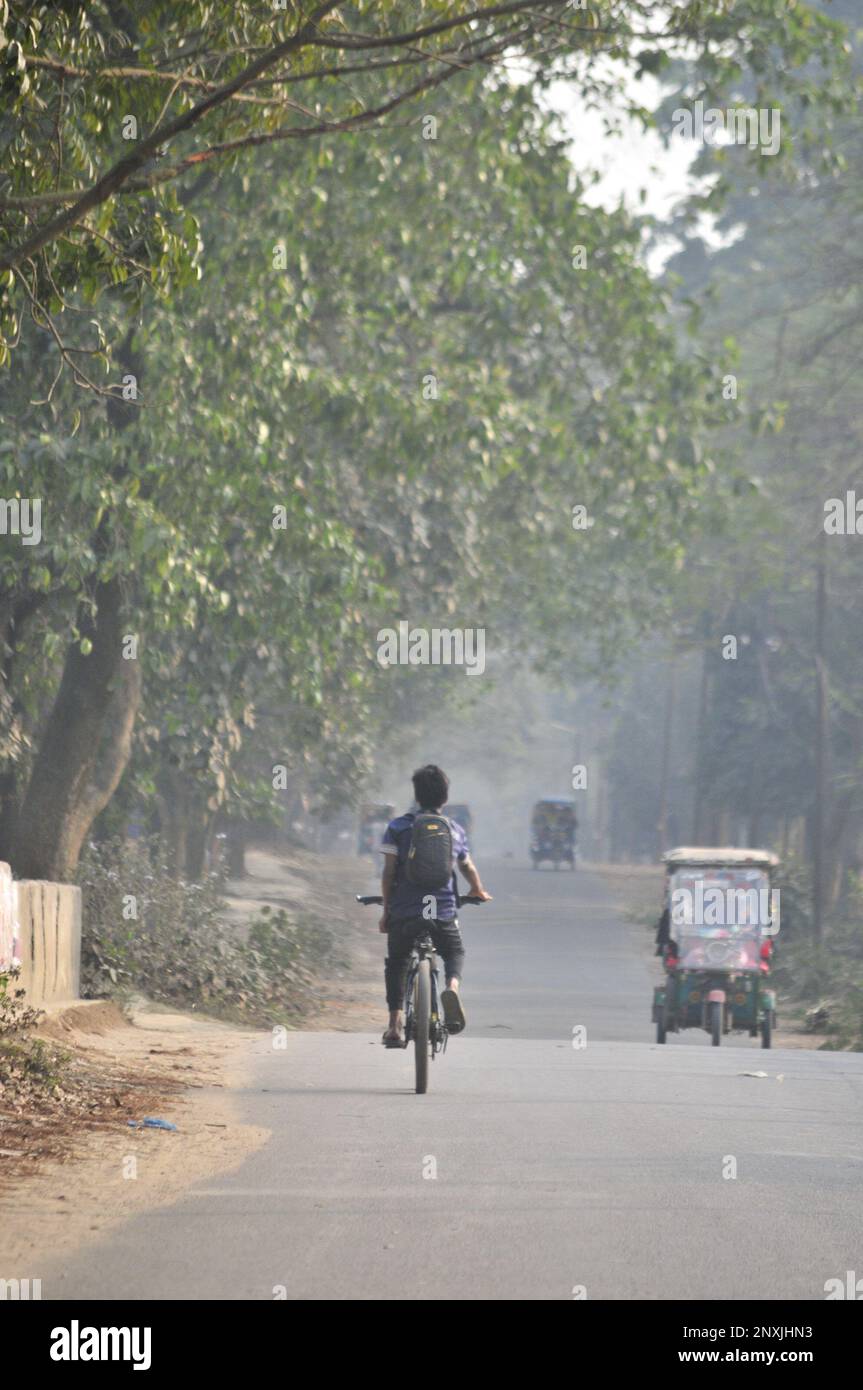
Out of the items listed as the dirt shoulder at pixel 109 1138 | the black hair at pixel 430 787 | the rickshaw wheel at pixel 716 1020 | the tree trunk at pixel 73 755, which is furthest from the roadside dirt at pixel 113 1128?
the rickshaw wheel at pixel 716 1020

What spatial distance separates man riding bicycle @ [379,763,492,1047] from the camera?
39.8 feet

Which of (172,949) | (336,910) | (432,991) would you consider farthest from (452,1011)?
(336,910)

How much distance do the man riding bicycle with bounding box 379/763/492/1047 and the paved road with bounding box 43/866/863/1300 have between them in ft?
2.16

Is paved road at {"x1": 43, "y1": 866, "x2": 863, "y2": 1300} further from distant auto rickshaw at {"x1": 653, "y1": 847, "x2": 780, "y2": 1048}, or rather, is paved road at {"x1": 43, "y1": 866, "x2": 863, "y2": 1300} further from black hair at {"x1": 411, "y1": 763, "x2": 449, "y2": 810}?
distant auto rickshaw at {"x1": 653, "y1": 847, "x2": 780, "y2": 1048}

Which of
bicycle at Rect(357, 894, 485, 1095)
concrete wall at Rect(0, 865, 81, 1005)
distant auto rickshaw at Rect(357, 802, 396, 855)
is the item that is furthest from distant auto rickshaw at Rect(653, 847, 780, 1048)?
distant auto rickshaw at Rect(357, 802, 396, 855)

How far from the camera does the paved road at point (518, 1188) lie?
6.89 m

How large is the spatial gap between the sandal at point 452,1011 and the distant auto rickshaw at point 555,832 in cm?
6085

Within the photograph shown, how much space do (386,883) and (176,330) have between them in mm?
5697

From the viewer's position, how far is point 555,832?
7312 cm

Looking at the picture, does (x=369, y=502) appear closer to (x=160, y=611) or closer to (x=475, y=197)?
(x=475, y=197)

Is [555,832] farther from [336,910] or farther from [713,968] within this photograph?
[713,968]

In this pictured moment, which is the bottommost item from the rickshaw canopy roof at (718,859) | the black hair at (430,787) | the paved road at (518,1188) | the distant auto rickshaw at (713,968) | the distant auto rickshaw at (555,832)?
the paved road at (518,1188)

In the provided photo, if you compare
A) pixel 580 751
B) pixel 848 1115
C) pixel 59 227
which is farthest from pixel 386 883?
pixel 580 751

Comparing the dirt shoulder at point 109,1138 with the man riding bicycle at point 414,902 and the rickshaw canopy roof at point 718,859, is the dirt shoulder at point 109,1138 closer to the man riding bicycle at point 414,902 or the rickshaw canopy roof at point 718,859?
the man riding bicycle at point 414,902
